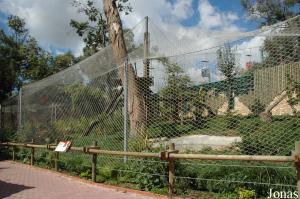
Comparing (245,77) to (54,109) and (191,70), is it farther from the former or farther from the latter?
(54,109)

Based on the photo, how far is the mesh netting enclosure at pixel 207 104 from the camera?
6695 mm

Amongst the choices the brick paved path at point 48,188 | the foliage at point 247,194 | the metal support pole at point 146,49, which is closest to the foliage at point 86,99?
the brick paved path at point 48,188

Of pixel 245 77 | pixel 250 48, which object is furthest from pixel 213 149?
pixel 250 48

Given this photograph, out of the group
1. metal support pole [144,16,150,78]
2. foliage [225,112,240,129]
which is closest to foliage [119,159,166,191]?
foliage [225,112,240,129]

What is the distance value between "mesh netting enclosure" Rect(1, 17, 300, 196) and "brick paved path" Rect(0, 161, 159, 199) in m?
0.64

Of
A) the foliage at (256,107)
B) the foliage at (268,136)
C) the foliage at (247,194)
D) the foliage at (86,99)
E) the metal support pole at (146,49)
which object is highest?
the metal support pole at (146,49)

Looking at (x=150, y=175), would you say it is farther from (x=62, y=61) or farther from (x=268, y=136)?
(x=62, y=61)

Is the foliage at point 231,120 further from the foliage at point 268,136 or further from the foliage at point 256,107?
the foliage at point 256,107

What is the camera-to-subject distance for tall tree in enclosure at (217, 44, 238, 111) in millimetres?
7008

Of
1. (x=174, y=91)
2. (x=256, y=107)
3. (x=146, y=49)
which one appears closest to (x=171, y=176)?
(x=174, y=91)

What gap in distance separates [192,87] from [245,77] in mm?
1021

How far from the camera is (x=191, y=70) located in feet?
24.6

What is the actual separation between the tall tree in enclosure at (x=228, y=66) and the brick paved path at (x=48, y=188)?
226 centimetres

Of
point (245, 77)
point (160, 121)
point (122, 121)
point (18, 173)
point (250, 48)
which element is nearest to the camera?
point (250, 48)
